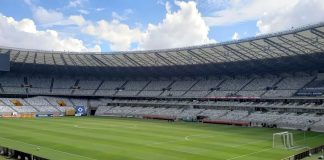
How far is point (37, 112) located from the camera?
91.4 m

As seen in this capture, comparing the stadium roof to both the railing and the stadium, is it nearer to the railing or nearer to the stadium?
the stadium

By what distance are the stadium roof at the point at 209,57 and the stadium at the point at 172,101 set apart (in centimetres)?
21

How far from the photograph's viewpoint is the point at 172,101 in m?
91.5

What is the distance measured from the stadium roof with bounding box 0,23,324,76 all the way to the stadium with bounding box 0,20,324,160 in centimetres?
21

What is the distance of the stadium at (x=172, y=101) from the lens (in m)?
40.9

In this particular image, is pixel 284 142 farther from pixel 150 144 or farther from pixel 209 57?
pixel 209 57

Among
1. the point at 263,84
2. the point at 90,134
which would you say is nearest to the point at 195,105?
the point at 263,84

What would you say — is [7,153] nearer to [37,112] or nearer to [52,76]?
[37,112]

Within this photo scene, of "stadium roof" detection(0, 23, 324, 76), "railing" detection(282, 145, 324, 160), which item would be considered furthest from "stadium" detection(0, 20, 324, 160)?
"stadium roof" detection(0, 23, 324, 76)

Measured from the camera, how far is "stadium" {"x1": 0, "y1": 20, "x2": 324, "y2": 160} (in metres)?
40.9

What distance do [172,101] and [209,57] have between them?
19681mm

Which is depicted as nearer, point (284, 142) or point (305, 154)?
point (305, 154)

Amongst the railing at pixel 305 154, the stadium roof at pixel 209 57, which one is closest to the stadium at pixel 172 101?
the railing at pixel 305 154

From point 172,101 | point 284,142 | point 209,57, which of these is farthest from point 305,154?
point 172,101
